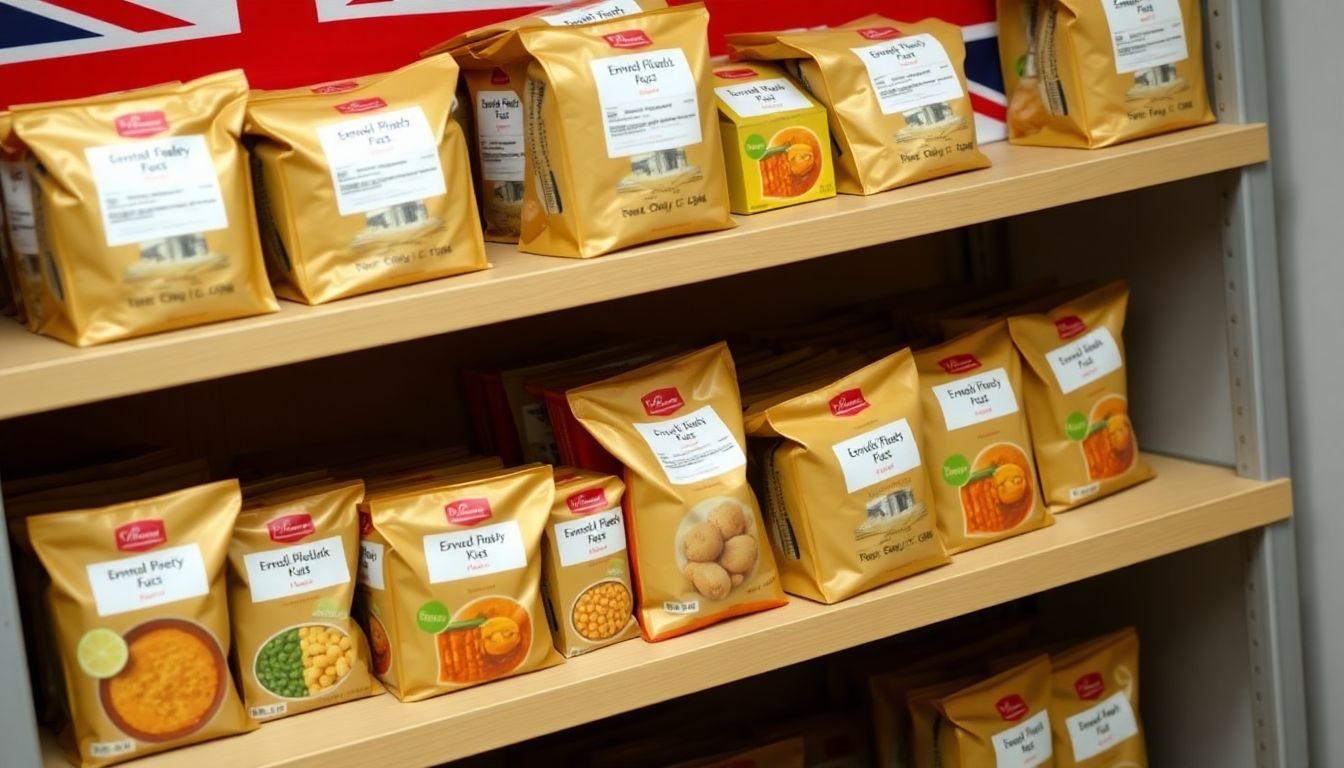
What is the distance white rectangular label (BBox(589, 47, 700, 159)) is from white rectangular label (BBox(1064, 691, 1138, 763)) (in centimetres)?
106

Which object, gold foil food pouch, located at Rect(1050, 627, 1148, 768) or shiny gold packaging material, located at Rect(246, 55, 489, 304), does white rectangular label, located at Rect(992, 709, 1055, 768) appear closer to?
gold foil food pouch, located at Rect(1050, 627, 1148, 768)

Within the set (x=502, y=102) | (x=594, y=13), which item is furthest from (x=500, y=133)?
(x=594, y=13)

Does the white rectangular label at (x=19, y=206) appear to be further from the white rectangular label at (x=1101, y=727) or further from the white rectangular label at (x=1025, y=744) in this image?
the white rectangular label at (x=1101, y=727)

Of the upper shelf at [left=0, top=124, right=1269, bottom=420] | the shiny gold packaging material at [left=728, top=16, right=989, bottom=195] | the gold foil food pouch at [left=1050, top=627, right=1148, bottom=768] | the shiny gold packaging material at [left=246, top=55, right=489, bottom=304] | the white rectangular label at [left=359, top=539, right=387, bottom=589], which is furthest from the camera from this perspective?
the gold foil food pouch at [left=1050, top=627, right=1148, bottom=768]

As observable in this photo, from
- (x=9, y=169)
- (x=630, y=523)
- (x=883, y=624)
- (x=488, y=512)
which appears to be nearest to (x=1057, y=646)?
(x=883, y=624)

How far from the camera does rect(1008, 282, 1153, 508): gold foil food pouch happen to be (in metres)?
2.08

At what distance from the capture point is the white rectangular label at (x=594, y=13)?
1.82 metres

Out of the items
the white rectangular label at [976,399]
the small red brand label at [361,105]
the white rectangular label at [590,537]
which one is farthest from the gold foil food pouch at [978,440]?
the small red brand label at [361,105]

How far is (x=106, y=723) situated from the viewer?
154 centimetres

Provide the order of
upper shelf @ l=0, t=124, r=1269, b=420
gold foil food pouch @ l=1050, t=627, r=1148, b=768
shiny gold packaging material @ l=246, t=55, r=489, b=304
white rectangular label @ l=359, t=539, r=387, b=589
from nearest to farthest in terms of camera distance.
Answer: upper shelf @ l=0, t=124, r=1269, b=420 → shiny gold packaging material @ l=246, t=55, r=489, b=304 → white rectangular label @ l=359, t=539, r=387, b=589 → gold foil food pouch @ l=1050, t=627, r=1148, b=768

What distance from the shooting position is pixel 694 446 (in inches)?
71.1

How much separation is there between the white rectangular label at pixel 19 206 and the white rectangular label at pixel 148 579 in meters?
0.34

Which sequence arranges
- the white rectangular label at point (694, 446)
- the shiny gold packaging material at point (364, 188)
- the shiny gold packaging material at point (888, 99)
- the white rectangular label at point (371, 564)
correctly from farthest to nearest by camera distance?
1. the shiny gold packaging material at point (888, 99)
2. the white rectangular label at point (694, 446)
3. the white rectangular label at point (371, 564)
4. the shiny gold packaging material at point (364, 188)

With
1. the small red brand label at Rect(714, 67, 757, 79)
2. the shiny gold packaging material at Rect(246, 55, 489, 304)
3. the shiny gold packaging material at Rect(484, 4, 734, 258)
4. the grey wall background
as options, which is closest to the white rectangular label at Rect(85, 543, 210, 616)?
the shiny gold packaging material at Rect(246, 55, 489, 304)
